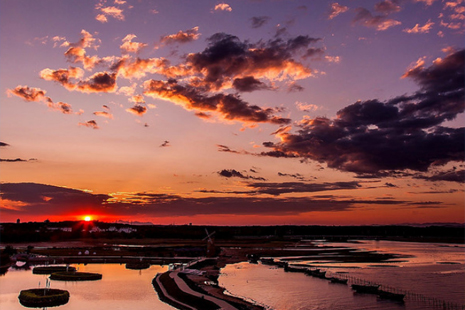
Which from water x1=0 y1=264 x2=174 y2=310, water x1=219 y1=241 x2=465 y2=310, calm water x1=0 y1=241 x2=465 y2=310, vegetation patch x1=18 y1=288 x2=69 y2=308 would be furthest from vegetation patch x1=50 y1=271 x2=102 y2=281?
water x1=219 y1=241 x2=465 y2=310

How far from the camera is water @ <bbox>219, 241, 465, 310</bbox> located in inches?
→ 2921

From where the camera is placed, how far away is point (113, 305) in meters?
69.8

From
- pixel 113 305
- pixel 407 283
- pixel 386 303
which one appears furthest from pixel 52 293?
pixel 407 283

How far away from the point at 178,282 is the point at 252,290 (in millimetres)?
15531

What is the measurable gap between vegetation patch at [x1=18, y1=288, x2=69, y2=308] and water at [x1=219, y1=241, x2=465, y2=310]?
3188 cm

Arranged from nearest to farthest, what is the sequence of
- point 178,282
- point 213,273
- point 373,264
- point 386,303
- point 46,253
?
point 386,303 → point 178,282 → point 213,273 → point 373,264 → point 46,253

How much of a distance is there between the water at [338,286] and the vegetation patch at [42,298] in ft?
105

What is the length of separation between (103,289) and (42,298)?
53.5 feet

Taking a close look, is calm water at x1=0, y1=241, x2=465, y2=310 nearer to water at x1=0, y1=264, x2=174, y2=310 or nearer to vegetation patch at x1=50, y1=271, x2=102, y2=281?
water at x1=0, y1=264, x2=174, y2=310

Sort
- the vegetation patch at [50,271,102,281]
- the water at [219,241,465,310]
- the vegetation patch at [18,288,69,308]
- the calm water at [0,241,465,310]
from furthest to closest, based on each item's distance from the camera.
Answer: the vegetation patch at [50,271,102,281]
the water at [219,241,465,310]
the calm water at [0,241,465,310]
the vegetation patch at [18,288,69,308]

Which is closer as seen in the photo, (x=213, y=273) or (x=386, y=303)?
(x=386, y=303)

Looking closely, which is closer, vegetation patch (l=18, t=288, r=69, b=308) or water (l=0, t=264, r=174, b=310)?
vegetation patch (l=18, t=288, r=69, b=308)

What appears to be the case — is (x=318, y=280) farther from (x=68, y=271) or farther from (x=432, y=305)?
(x=68, y=271)

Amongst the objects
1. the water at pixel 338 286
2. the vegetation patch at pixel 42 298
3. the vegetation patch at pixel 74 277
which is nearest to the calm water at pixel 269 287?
the water at pixel 338 286
